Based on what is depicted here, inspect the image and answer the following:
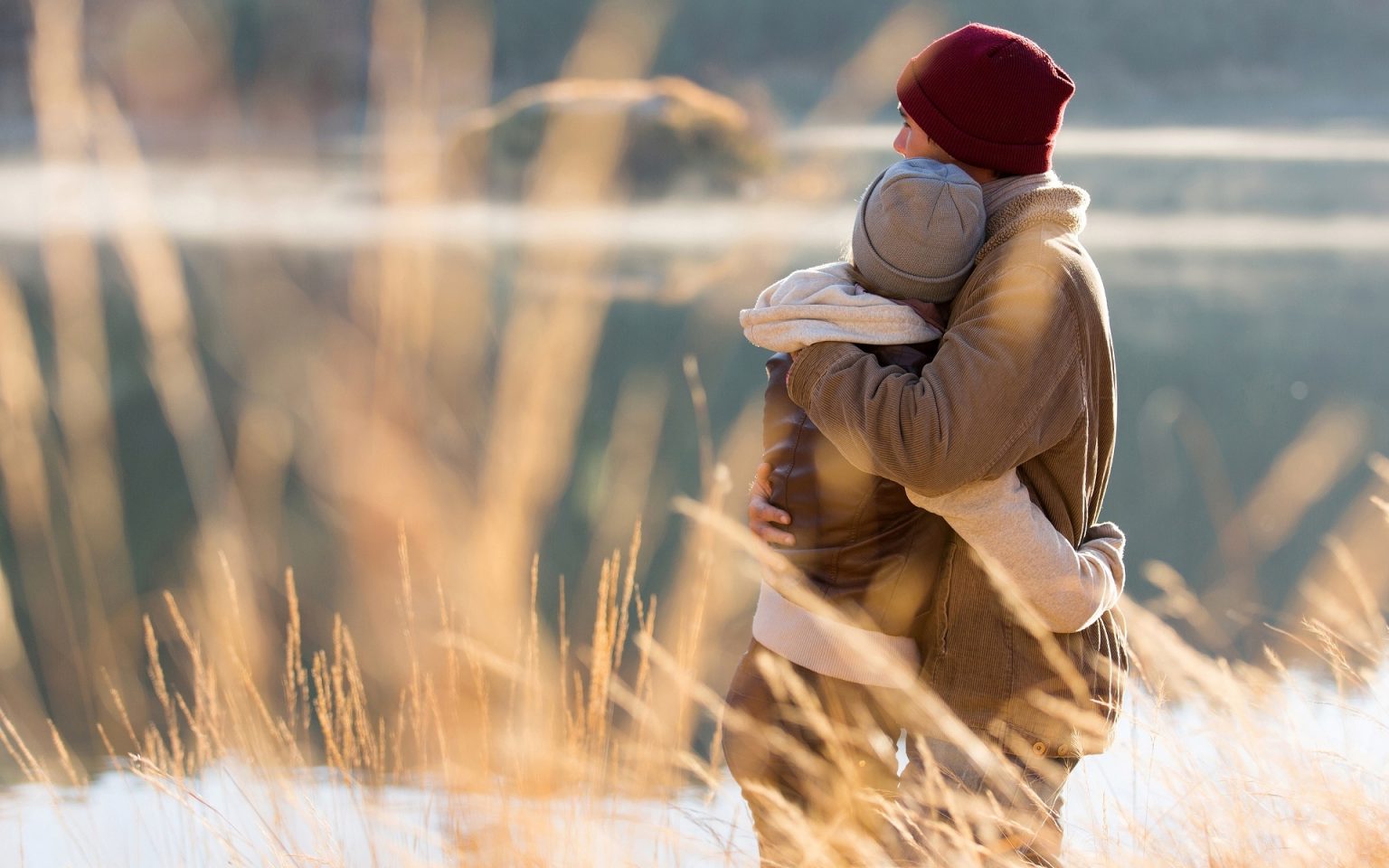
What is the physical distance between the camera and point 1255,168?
962 inches

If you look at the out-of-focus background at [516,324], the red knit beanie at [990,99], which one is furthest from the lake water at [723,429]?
the red knit beanie at [990,99]

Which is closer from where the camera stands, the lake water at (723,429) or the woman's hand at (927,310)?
the woman's hand at (927,310)

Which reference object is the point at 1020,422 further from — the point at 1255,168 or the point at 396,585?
the point at 1255,168

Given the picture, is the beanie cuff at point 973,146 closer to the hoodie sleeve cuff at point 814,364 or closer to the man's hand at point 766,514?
the hoodie sleeve cuff at point 814,364

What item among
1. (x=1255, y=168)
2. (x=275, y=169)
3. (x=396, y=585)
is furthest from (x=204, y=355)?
(x=1255, y=168)

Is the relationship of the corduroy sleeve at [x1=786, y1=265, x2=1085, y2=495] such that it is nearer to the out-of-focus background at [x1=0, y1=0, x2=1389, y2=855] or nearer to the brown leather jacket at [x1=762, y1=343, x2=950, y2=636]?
the brown leather jacket at [x1=762, y1=343, x2=950, y2=636]

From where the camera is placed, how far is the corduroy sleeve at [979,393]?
1011mm

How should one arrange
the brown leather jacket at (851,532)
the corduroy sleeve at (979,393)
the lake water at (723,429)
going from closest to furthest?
1. the corduroy sleeve at (979,393)
2. the brown leather jacket at (851,532)
3. the lake water at (723,429)

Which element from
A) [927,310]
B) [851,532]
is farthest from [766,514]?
[927,310]

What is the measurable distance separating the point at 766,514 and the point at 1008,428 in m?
0.24

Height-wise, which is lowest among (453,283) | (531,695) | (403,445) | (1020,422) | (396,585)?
(453,283)

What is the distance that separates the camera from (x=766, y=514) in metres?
1.17

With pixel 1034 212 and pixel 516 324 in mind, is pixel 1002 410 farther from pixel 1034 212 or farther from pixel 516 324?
pixel 516 324

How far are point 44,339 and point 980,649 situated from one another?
7.79 meters
